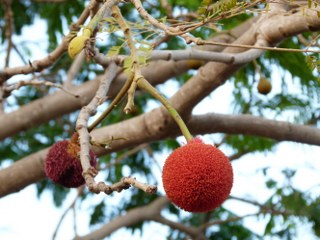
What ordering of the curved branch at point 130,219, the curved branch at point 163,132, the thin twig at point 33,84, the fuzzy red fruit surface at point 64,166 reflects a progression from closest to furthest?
1. the fuzzy red fruit surface at point 64,166
2. the thin twig at point 33,84
3. the curved branch at point 163,132
4. the curved branch at point 130,219

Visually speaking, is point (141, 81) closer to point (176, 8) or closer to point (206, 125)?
point (206, 125)

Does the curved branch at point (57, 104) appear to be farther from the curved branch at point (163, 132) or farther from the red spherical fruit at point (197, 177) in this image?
the red spherical fruit at point (197, 177)

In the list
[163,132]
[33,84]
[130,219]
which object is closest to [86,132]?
[33,84]

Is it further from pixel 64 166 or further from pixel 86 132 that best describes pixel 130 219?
pixel 86 132

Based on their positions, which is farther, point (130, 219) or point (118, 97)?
point (130, 219)

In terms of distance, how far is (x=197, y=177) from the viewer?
160cm

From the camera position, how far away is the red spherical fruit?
1.60m

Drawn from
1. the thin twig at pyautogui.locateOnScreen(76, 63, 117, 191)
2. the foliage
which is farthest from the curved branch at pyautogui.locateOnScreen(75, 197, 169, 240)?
the thin twig at pyautogui.locateOnScreen(76, 63, 117, 191)

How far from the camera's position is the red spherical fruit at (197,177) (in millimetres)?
1602

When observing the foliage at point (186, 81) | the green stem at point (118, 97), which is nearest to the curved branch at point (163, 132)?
the foliage at point (186, 81)

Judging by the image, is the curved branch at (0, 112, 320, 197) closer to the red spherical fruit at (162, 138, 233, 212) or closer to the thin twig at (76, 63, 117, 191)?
the thin twig at (76, 63, 117, 191)

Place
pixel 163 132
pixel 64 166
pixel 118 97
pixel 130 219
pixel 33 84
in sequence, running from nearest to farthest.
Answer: pixel 118 97
pixel 64 166
pixel 33 84
pixel 163 132
pixel 130 219

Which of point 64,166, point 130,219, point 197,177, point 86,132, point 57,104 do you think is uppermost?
point 86,132

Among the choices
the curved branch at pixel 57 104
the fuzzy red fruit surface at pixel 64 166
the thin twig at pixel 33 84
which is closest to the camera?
the fuzzy red fruit surface at pixel 64 166
